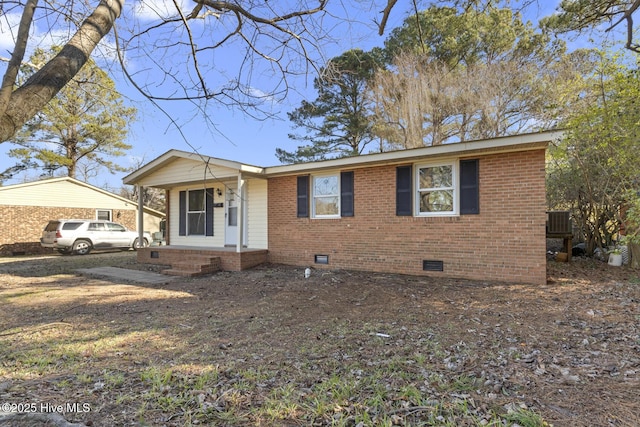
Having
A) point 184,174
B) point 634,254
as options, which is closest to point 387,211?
point 634,254

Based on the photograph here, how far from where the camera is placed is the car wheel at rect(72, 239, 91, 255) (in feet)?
49.0

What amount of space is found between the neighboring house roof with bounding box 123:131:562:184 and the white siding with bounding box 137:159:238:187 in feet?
0.33

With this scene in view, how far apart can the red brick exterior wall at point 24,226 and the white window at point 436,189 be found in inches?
728

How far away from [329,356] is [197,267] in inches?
256

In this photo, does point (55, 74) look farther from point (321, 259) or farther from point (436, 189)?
point (321, 259)

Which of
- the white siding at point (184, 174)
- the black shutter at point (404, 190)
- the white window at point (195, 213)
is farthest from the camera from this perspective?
the white window at point (195, 213)

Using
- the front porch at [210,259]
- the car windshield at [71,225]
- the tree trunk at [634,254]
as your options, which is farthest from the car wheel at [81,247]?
the tree trunk at [634,254]

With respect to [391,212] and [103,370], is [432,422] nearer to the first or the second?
[103,370]

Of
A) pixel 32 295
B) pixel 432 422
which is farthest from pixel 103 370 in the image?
pixel 32 295

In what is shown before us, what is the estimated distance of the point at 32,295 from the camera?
6461mm

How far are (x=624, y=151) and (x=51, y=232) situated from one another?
19677 millimetres

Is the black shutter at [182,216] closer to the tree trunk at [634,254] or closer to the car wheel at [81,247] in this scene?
the car wheel at [81,247]

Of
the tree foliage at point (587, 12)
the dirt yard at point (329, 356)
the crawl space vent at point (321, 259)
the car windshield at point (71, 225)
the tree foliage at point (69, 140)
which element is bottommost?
the dirt yard at point (329, 356)

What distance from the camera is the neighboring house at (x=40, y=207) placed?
1568 centimetres
